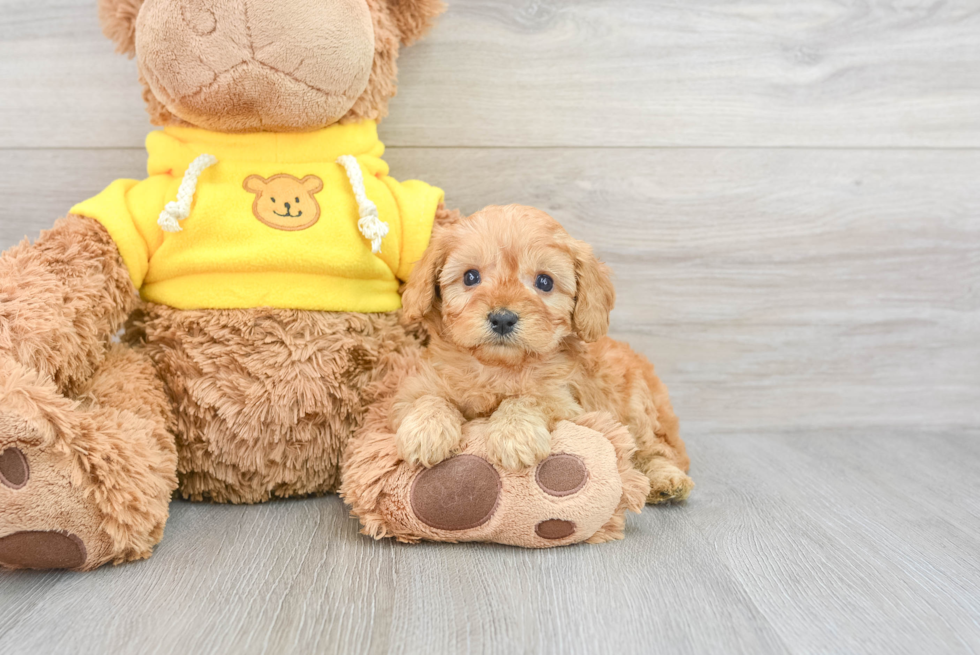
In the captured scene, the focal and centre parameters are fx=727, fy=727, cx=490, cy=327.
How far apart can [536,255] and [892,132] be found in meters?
1.12

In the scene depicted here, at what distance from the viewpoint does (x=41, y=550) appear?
1.03m

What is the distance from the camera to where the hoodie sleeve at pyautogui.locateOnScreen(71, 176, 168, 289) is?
4.15ft

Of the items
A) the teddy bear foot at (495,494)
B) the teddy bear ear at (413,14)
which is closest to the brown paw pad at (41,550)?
the teddy bear foot at (495,494)

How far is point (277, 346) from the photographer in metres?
1.29

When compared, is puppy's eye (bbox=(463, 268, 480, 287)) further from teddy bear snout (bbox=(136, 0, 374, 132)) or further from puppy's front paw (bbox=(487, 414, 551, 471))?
teddy bear snout (bbox=(136, 0, 374, 132))

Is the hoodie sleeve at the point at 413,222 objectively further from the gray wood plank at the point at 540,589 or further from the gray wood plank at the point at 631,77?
the gray wood plank at the point at 540,589

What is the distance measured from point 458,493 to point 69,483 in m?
0.55

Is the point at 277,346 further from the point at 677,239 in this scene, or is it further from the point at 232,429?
the point at 677,239

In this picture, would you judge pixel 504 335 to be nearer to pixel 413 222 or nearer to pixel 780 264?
pixel 413 222

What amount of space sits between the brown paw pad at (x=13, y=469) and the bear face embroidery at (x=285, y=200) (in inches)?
21.0

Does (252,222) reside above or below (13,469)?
above

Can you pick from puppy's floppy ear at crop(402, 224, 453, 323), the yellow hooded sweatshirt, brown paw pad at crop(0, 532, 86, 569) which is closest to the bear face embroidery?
the yellow hooded sweatshirt

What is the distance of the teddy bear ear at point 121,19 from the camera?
4.24 feet

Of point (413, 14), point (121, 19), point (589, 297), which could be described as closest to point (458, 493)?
point (589, 297)
